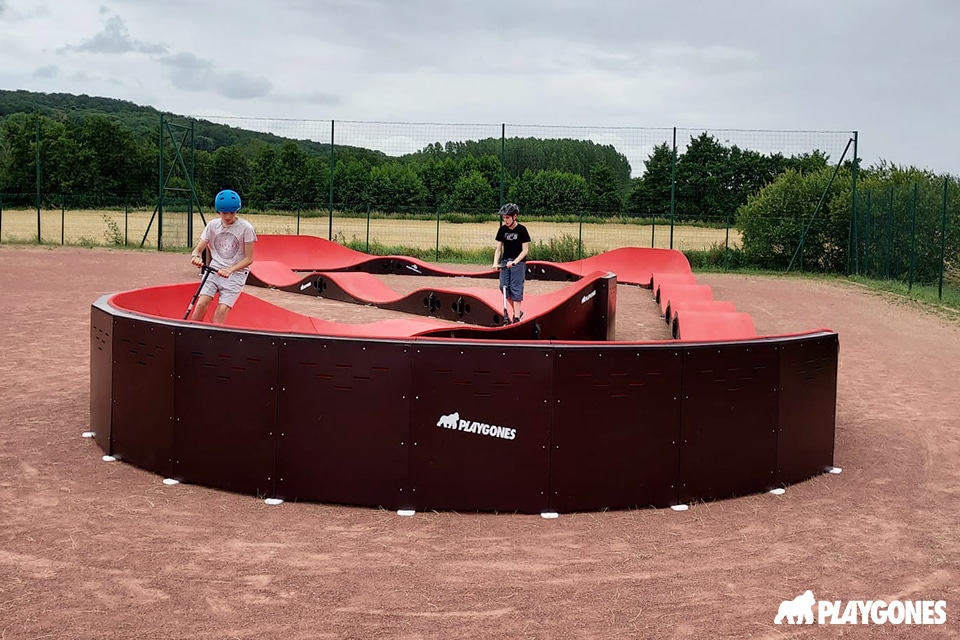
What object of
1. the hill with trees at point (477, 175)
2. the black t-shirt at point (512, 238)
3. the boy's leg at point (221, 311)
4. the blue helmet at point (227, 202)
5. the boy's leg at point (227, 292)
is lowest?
the boy's leg at point (221, 311)

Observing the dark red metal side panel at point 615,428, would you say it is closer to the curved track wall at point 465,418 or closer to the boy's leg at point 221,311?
the curved track wall at point 465,418

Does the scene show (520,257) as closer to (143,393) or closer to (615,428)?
(143,393)

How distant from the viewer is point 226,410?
670 cm

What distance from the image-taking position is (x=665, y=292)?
1920cm

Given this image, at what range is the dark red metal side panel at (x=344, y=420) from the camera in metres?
6.36

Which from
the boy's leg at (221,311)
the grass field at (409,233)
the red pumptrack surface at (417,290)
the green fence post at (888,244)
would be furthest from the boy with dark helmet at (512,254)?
the grass field at (409,233)

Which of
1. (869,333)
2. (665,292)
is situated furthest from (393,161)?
(869,333)

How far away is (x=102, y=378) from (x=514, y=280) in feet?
26.5

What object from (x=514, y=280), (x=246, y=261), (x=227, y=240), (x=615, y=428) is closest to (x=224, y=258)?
(x=227, y=240)

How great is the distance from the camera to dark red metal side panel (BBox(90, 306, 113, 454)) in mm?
7559

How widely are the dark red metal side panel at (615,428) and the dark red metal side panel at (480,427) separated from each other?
12cm

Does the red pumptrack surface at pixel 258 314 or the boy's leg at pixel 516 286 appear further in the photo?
the boy's leg at pixel 516 286

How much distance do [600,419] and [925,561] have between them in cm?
214

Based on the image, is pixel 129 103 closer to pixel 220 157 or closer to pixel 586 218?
pixel 220 157
